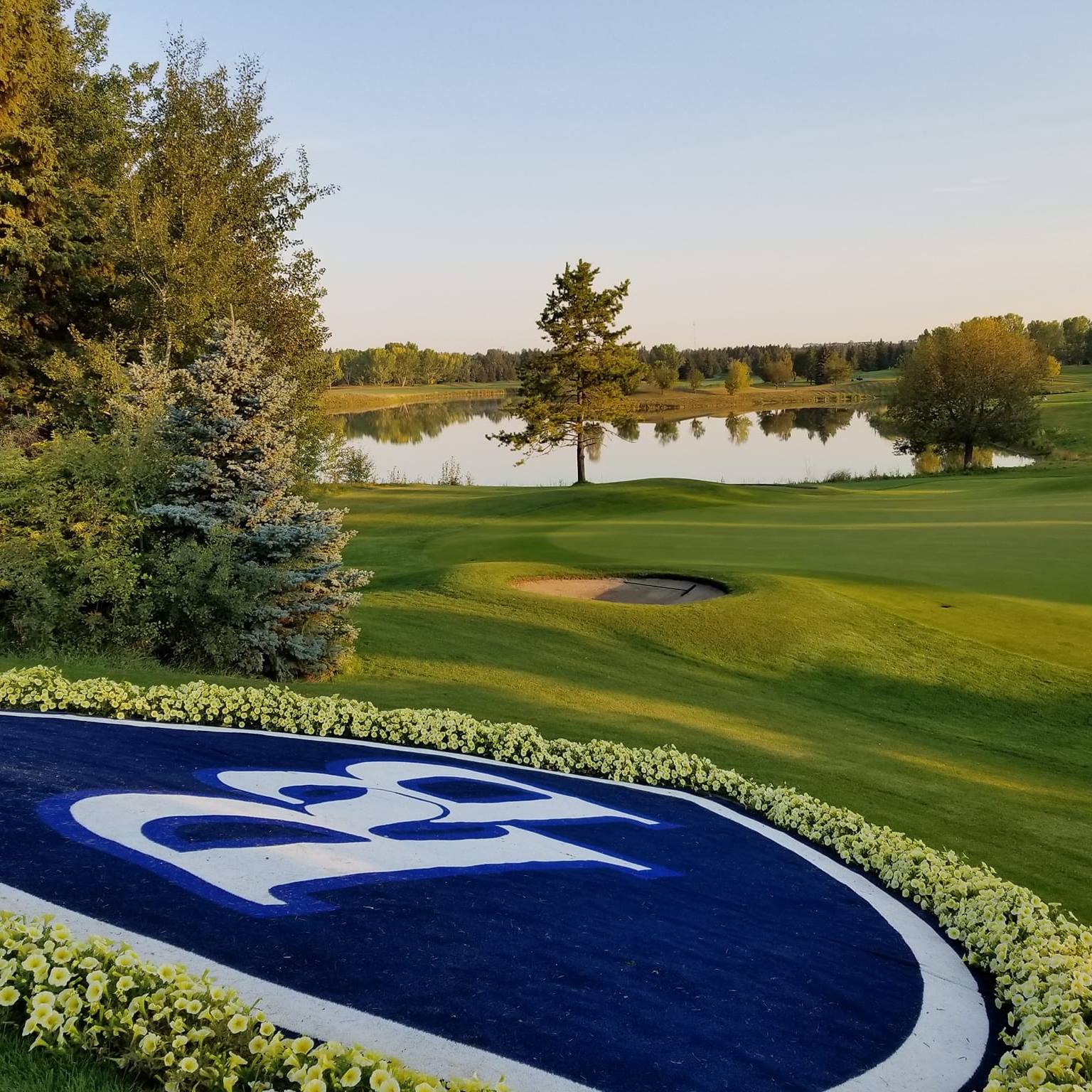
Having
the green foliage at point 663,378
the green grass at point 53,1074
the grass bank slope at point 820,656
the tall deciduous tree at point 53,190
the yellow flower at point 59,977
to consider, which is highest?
the green foliage at point 663,378

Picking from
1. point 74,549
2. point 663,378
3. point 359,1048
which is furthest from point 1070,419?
point 359,1048

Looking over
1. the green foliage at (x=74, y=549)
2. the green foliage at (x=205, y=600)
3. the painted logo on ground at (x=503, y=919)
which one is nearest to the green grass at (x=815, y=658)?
the painted logo on ground at (x=503, y=919)

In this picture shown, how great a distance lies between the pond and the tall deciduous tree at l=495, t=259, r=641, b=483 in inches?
97.8

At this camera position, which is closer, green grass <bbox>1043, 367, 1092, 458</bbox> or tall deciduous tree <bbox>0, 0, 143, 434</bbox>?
tall deciduous tree <bbox>0, 0, 143, 434</bbox>

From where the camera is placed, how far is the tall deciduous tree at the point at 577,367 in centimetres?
4597

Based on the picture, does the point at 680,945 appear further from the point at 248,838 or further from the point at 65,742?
the point at 65,742

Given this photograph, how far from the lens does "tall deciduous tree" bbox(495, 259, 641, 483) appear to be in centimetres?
4597

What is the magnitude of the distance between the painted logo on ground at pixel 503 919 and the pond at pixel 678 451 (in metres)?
38.6

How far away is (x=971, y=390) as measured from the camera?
61.2 metres

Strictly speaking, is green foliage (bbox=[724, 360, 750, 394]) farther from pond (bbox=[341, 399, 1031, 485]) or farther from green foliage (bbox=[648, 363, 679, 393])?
pond (bbox=[341, 399, 1031, 485])

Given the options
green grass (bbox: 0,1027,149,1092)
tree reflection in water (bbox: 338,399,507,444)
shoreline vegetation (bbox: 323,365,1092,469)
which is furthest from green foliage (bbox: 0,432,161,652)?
tree reflection in water (bbox: 338,399,507,444)

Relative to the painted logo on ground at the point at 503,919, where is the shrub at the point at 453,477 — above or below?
above

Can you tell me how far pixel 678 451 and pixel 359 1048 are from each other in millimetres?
70288

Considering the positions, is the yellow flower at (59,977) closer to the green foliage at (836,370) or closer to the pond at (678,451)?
the pond at (678,451)
